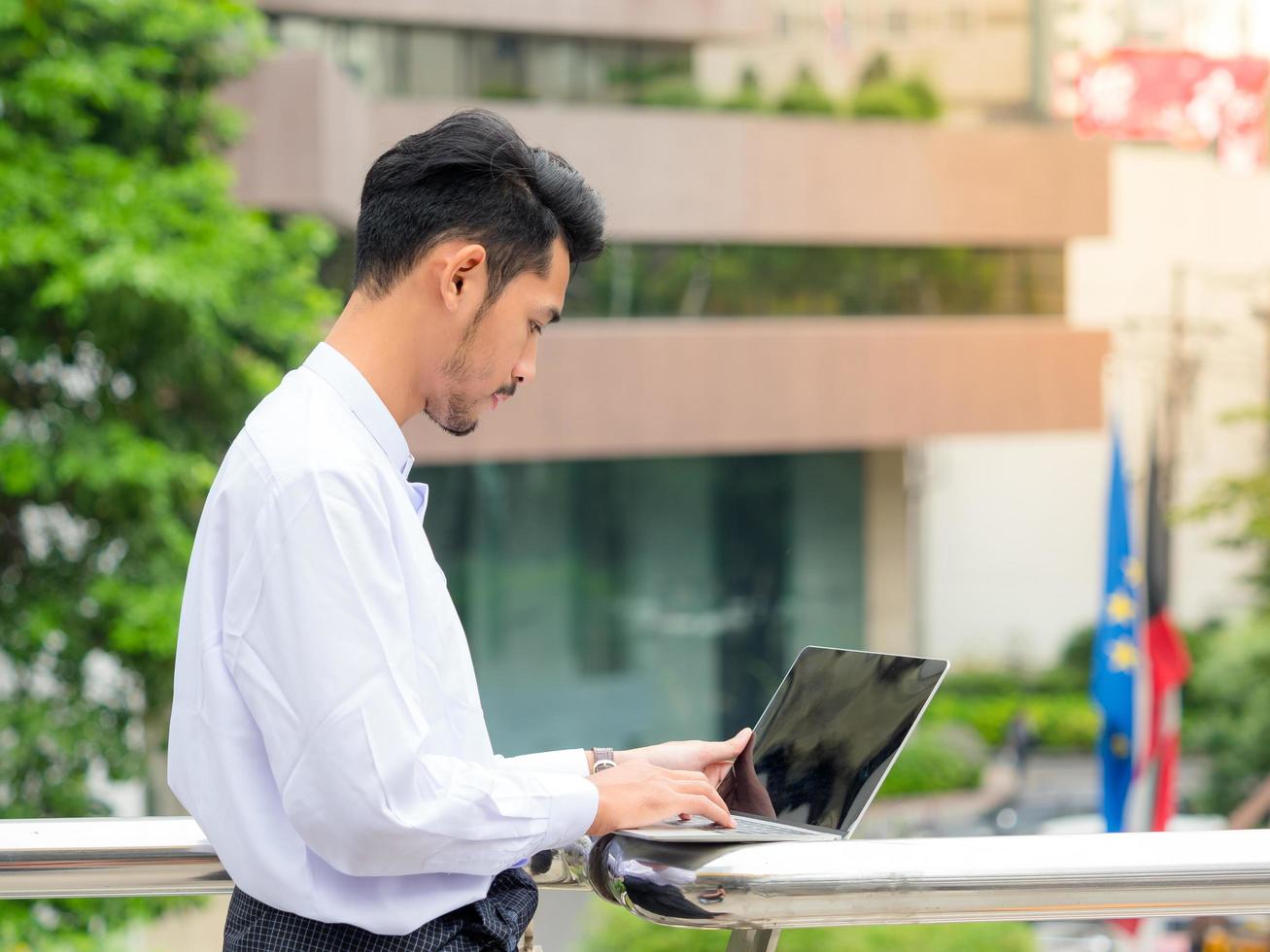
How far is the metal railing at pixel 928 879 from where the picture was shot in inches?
47.1

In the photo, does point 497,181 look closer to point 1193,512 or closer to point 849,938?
point 849,938

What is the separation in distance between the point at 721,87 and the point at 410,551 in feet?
44.4

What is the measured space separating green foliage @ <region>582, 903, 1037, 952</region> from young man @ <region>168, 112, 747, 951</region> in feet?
17.3

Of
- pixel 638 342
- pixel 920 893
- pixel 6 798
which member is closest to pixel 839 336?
pixel 638 342

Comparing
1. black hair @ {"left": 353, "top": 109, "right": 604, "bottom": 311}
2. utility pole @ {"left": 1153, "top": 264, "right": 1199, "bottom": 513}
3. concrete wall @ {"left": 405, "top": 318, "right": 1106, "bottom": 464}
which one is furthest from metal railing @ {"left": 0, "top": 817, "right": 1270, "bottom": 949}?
utility pole @ {"left": 1153, "top": 264, "right": 1199, "bottom": 513}

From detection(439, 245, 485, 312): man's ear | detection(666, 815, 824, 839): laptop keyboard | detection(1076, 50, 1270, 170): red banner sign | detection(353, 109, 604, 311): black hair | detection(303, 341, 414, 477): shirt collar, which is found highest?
detection(1076, 50, 1270, 170): red banner sign

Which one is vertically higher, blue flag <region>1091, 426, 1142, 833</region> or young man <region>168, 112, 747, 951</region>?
young man <region>168, 112, 747, 951</region>

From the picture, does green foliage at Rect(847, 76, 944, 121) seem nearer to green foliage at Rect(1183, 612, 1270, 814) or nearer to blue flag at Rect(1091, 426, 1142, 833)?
blue flag at Rect(1091, 426, 1142, 833)

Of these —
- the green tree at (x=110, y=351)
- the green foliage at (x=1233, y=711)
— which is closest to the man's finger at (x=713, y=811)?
the green tree at (x=110, y=351)

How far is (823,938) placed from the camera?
6.63 m

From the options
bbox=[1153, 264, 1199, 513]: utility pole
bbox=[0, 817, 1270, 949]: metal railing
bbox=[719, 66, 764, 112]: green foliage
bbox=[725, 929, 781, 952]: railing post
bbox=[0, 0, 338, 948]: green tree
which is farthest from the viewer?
bbox=[1153, 264, 1199, 513]: utility pole

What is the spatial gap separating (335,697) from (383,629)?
56mm

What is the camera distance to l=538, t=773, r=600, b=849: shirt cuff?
1.09m

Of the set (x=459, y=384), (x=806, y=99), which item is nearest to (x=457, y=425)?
(x=459, y=384)
